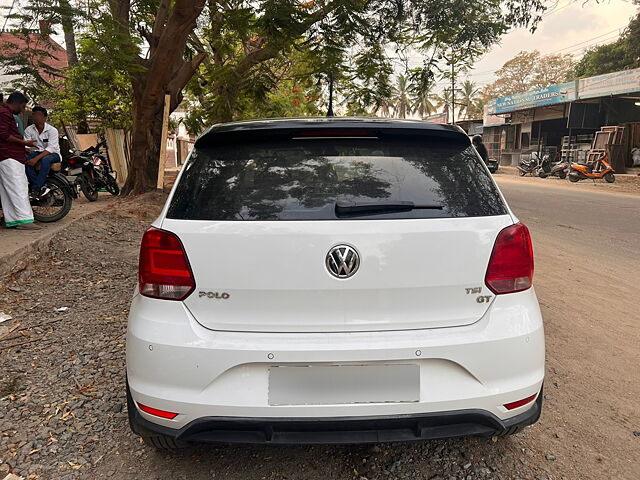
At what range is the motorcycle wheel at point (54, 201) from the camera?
6.70 m

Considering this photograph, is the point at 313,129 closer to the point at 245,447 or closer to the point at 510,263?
the point at 510,263

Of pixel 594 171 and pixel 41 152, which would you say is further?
pixel 594 171

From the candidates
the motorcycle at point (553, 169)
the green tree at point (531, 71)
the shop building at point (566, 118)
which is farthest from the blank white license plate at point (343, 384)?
the green tree at point (531, 71)

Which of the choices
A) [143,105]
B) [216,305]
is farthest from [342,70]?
[216,305]

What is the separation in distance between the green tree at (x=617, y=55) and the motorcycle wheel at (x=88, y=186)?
2916 cm

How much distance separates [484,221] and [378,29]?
30.6ft

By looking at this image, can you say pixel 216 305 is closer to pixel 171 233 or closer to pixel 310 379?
pixel 171 233

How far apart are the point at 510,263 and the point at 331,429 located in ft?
3.13

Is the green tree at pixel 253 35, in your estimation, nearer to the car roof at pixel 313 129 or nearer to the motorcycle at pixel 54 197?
the motorcycle at pixel 54 197

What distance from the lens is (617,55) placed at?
101 feet

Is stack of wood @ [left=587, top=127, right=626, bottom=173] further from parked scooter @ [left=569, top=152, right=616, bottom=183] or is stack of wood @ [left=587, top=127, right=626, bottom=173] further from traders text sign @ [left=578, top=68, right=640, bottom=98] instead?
traders text sign @ [left=578, top=68, right=640, bottom=98]

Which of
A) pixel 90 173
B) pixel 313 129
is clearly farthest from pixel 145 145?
pixel 313 129

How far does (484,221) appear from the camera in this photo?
6.18 feet

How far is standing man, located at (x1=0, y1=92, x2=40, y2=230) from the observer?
5480mm
